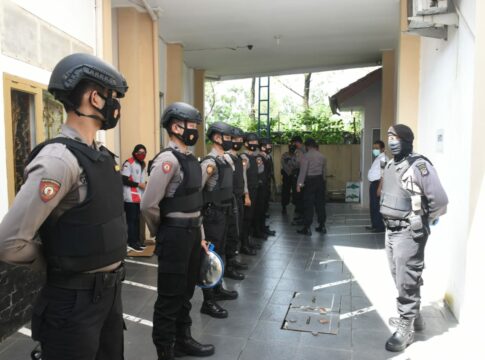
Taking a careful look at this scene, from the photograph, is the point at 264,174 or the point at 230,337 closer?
the point at 230,337

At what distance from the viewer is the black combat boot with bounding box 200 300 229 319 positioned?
4.19 meters

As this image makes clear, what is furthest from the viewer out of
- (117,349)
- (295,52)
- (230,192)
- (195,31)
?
(295,52)

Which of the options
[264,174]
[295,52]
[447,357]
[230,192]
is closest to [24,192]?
[230,192]

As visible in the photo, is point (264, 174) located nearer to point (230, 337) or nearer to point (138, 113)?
point (138, 113)

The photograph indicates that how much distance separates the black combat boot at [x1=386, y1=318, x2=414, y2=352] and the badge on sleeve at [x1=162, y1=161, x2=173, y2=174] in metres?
2.36

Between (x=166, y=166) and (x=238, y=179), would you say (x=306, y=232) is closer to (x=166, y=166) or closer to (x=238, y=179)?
(x=238, y=179)

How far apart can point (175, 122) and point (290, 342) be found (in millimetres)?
2142

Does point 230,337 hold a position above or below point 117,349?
below

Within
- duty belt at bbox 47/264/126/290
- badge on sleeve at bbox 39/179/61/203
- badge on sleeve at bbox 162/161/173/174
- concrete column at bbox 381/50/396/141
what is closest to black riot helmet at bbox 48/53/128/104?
badge on sleeve at bbox 39/179/61/203

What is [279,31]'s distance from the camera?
8.98 meters

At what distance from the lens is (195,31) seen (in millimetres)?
8953

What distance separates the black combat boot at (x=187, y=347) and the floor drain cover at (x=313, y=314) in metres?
0.91

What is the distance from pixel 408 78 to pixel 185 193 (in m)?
5.14

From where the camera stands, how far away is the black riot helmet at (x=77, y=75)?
1888 millimetres
